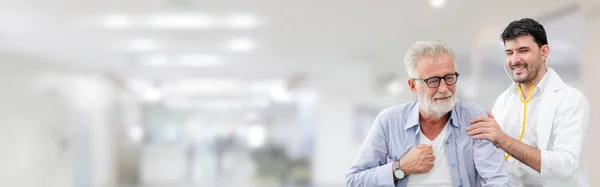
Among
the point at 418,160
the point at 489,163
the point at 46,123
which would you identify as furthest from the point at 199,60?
the point at 489,163

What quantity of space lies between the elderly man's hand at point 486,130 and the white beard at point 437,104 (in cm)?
10

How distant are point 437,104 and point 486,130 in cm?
18

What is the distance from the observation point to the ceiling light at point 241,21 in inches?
174

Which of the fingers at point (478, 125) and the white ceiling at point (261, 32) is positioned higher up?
the white ceiling at point (261, 32)

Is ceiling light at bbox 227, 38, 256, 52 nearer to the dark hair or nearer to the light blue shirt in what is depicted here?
the light blue shirt

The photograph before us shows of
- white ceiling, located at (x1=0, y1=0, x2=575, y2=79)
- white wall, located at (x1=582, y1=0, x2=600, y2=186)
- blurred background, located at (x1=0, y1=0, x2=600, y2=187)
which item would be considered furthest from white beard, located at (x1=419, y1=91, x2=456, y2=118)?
blurred background, located at (x1=0, y1=0, x2=600, y2=187)

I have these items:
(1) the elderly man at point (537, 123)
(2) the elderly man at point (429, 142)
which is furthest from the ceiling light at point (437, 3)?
(2) the elderly man at point (429, 142)

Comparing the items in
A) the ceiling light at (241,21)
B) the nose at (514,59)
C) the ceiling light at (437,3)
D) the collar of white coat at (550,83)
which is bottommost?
the collar of white coat at (550,83)

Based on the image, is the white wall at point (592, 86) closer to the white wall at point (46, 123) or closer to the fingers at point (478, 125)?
the fingers at point (478, 125)

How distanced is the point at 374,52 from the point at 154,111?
6.53 ft

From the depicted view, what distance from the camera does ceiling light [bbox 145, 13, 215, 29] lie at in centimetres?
442

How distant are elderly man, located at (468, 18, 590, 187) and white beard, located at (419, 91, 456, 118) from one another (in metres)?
0.11

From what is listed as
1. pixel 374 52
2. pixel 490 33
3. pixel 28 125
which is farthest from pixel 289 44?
pixel 28 125

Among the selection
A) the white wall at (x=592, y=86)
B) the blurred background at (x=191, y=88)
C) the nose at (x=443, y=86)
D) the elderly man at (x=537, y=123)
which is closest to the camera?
the nose at (x=443, y=86)
